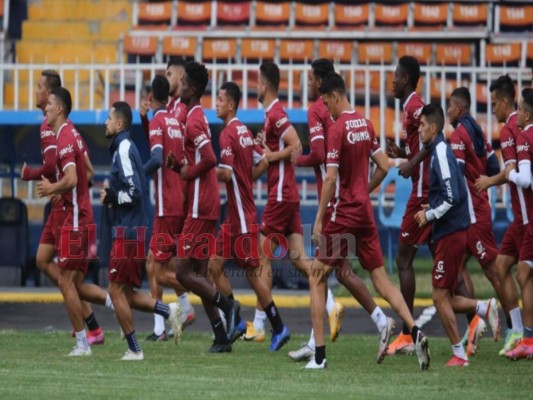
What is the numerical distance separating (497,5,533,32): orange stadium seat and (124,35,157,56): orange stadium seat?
250 inches

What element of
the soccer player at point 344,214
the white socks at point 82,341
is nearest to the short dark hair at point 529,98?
the soccer player at point 344,214

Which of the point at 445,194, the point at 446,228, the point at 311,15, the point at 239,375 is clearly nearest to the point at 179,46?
the point at 311,15

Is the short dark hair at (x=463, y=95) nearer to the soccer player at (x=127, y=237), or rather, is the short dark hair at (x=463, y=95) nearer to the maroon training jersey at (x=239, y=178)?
the maroon training jersey at (x=239, y=178)

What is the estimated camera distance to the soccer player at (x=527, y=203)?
41.3ft

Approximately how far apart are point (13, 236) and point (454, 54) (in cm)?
878

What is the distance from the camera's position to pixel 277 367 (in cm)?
1199

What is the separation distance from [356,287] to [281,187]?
1.70m

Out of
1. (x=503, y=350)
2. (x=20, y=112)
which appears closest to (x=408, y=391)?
(x=503, y=350)

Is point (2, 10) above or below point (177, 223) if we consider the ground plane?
above

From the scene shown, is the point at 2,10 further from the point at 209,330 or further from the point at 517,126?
the point at 517,126

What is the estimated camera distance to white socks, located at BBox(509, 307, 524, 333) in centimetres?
1323

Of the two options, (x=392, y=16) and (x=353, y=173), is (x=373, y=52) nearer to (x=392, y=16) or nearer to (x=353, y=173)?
(x=392, y=16)

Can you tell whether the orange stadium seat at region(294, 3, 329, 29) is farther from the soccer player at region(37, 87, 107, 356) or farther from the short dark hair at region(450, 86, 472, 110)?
the soccer player at region(37, 87, 107, 356)

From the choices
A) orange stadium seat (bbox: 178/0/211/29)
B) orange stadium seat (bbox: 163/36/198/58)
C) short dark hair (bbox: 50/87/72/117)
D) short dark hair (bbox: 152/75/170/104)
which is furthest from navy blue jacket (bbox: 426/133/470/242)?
orange stadium seat (bbox: 178/0/211/29)
